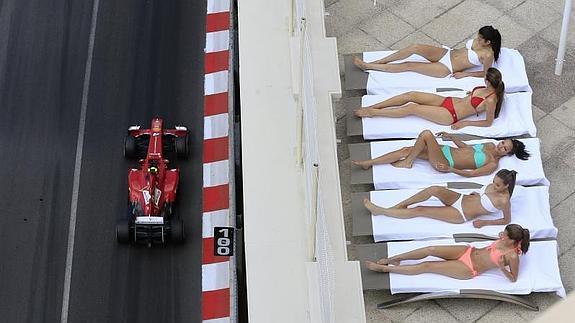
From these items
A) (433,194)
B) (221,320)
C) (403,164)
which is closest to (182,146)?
(221,320)

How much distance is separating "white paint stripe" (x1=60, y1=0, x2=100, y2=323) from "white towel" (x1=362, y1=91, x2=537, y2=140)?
3966 millimetres

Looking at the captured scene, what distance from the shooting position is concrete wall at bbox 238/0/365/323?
24.9 feet

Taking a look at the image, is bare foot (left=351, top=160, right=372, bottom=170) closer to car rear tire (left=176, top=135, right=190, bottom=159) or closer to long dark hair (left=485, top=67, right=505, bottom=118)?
long dark hair (left=485, top=67, right=505, bottom=118)

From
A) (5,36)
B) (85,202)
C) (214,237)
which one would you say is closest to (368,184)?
(214,237)

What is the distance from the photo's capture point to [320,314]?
684cm

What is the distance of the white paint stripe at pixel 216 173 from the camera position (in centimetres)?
1202

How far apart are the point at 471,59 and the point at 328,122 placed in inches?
95.8

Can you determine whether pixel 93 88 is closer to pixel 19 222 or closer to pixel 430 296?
pixel 19 222

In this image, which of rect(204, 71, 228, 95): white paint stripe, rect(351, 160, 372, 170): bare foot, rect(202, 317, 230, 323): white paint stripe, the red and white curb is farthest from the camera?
rect(204, 71, 228, 95): white paint stripe

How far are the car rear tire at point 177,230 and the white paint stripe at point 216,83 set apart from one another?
6.17ft

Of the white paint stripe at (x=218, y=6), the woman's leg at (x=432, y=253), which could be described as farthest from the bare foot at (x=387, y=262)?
the white paint stripe at (x=218, y=6)

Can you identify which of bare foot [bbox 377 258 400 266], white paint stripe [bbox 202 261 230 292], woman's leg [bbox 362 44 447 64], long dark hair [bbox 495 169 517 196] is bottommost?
bare foot [bbox 377 258 400 266]

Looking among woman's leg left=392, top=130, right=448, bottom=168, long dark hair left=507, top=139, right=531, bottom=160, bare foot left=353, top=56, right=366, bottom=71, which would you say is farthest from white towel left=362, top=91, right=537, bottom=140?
bare foot left=353, top=56, right=366, bottom=71

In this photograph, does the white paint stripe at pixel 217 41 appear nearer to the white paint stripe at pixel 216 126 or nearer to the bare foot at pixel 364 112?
the white paint stripe at pixel 216 126
